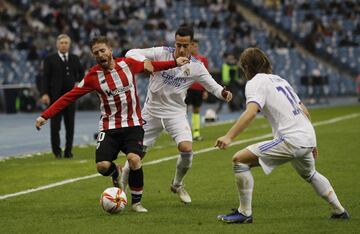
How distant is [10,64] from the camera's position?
3753cm

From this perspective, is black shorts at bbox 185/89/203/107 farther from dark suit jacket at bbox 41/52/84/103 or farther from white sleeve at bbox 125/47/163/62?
white sleeve at bbox 125/47/163/62

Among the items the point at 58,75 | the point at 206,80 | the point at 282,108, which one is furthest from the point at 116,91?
the point at 58,75

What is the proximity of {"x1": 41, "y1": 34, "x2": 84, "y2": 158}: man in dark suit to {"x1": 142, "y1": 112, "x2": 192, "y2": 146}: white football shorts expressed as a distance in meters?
5.96

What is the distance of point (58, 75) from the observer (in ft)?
59.9

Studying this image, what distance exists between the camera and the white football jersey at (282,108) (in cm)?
965

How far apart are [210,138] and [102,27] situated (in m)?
19.7

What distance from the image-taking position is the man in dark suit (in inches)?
716

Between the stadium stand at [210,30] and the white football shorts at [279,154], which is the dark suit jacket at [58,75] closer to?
the white football shorts at [279,154]

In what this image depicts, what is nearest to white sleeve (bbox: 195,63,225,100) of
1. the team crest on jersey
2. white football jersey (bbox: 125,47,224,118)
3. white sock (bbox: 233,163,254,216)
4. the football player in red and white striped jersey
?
white football jersey (bbox: 125,47,224,118)

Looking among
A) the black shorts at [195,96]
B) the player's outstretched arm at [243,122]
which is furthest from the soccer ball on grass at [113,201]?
the black shorts at [195,96]

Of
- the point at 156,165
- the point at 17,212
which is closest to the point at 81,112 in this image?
the point at 156,165

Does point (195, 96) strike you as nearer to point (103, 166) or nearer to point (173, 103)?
point (173, 103)

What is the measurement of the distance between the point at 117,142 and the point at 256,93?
89.6 inches

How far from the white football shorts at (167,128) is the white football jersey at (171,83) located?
6 cm
